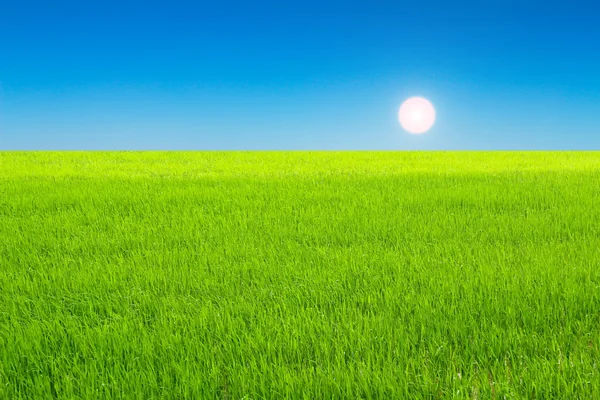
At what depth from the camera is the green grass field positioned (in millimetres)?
2805

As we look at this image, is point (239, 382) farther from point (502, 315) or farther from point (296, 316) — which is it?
point (502, 315)

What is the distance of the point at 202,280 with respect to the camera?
469 cm

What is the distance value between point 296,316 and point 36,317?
225 cm

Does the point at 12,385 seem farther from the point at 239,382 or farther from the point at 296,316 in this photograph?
the point at 296,316

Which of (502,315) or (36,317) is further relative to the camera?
(36,317)

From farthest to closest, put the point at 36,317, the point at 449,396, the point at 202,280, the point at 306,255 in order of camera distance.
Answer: the point at 306,255 → the point at 202,280 → the point at 36,317 → the point at 449,396

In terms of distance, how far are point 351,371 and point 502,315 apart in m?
1.58

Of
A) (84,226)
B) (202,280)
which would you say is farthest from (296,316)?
(84,226)

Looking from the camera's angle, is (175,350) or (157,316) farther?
(157,316)

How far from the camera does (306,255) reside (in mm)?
5508

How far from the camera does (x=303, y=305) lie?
3.93 meters

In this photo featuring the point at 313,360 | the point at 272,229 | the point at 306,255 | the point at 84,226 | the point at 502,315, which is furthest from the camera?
the point at 84,226

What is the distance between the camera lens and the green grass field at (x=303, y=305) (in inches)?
110

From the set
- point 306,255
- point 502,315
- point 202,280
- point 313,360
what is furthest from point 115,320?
point 502,315
